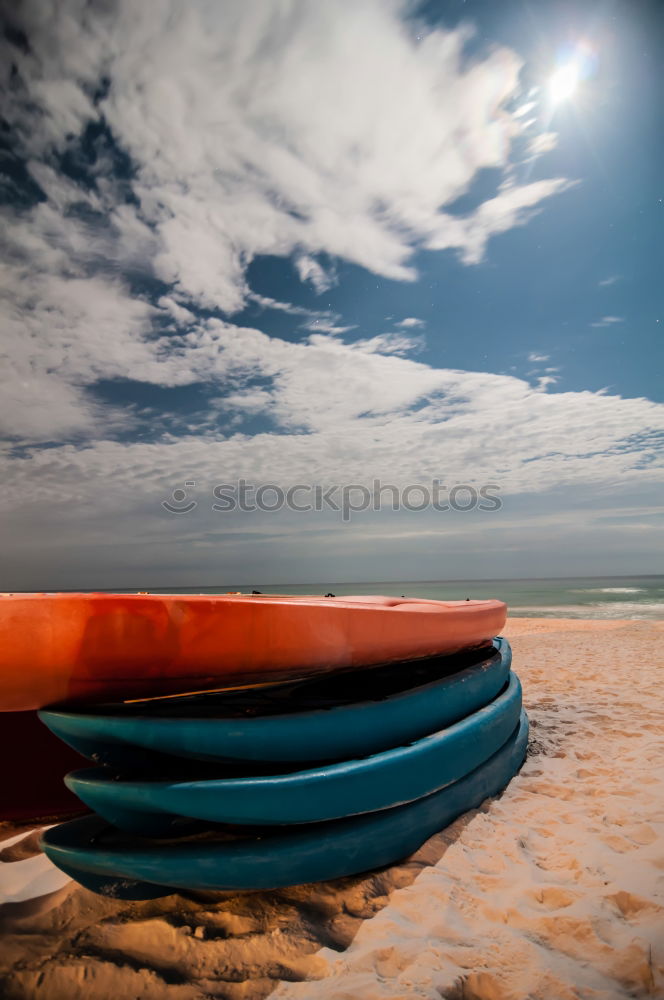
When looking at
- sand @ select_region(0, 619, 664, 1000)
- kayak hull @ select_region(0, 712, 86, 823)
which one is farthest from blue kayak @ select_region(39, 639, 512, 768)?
kayak hull @ select_region(0, 712, 86, 823)

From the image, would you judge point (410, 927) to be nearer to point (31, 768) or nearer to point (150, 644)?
point (150, 644)

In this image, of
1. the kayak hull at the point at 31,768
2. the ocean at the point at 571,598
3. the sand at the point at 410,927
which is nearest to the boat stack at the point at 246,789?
the sand at the point at 410,927

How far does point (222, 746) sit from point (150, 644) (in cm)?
41

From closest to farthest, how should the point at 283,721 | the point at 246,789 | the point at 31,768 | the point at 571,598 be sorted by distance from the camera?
the point at 246,789, the point at 283,721, the point at 31,768, the point at 571,598

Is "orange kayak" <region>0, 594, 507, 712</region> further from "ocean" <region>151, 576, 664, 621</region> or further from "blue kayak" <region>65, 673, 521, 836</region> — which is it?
"ocean" <region>151, 576, 664, 621</region>

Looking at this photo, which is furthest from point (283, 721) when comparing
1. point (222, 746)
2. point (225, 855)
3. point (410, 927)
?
point (410, 927)

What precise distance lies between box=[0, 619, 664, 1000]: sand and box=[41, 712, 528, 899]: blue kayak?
0.12 metres

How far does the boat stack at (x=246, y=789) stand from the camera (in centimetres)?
158

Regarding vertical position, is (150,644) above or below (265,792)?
above

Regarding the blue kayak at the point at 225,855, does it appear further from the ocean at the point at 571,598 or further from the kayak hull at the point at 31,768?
the ocean at the point at 571,598

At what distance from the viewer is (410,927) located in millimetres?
1655

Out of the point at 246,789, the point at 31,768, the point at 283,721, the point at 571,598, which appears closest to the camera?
the point at 246,789

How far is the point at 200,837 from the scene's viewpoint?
67.4 inches

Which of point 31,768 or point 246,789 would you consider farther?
point 31,768
